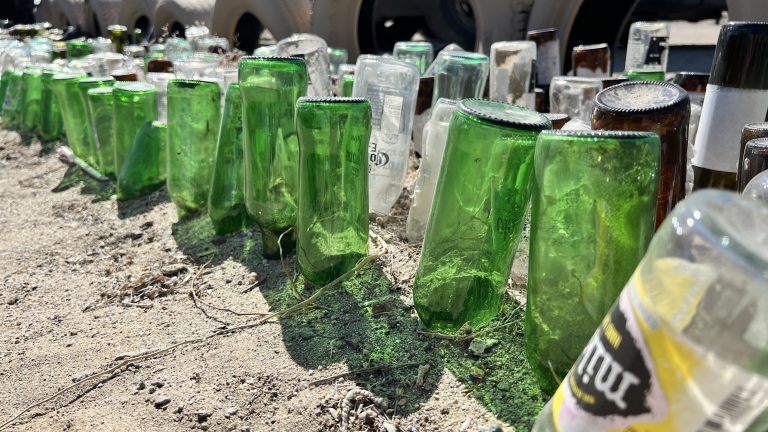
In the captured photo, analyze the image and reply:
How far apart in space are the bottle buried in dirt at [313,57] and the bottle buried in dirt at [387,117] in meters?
0.45

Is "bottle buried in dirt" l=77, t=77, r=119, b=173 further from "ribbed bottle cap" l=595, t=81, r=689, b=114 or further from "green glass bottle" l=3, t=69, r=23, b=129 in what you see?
"ribbed bottle cap" l=595, t=81, r=689, b=114

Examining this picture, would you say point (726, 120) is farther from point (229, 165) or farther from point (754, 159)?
point (229, 165)

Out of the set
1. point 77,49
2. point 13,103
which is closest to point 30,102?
point 13,103

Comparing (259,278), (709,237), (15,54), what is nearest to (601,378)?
(709,237)

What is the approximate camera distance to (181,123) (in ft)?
6.68

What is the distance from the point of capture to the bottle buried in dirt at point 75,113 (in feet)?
9.86

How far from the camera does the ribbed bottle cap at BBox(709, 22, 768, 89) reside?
1.30 meters

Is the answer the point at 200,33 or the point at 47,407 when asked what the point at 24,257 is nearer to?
the point at 47,407

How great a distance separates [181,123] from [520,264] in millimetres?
1203

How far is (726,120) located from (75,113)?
279 cm

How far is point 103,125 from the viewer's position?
8.78 feet

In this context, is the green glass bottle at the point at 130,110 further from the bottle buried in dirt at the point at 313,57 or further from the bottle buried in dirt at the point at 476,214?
the bottle buried in dirt at the point at 476,214

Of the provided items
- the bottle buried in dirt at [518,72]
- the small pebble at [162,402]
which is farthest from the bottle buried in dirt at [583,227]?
the bottle buried in dirt at [518,72]

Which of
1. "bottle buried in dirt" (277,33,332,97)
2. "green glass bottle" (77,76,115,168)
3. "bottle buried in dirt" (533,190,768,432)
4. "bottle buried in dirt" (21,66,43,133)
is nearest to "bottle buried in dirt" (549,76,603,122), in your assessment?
"bottle buried in dirt" (277,33,332,97)
